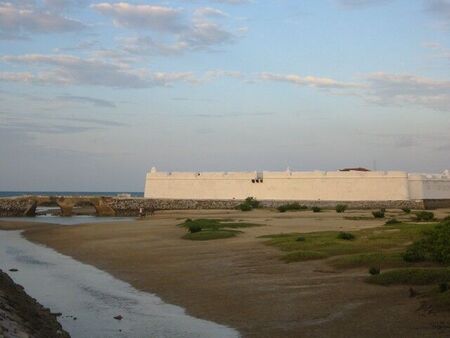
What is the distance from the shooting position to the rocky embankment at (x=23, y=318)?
10.3 meters

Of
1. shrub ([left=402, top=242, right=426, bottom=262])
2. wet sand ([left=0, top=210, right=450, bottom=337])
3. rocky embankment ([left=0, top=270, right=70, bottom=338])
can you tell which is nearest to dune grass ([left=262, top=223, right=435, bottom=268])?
shrub ([left=402, top=242, right=426, bottom=262])

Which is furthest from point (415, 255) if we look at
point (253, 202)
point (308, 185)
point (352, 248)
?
point (308, 185)

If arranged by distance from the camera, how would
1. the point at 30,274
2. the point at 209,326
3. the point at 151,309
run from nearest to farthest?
1. the point at 209,326
2. the point at 151,309
3. the point at 30,274

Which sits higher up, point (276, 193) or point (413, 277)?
point (276, 193)

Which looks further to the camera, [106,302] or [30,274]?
[30,274]

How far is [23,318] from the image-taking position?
484 inches

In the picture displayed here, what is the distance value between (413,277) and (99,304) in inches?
322

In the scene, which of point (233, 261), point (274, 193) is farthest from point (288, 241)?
point (274, 193)

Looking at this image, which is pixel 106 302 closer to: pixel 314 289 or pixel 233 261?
pixel 314 289

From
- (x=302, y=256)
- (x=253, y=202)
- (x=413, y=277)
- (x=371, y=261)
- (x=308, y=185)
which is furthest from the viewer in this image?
(x=308, y=185)

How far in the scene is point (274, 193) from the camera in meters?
80.1

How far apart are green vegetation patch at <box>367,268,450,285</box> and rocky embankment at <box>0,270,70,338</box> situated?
8338 mm

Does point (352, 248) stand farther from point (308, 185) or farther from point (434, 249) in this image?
point (308, 185)

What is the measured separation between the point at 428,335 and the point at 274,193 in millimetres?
68857
